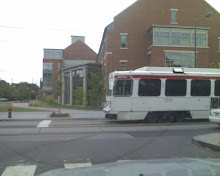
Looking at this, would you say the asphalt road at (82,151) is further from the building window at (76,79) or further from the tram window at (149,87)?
the building window at (76,79)

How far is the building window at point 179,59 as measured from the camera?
3147 cm

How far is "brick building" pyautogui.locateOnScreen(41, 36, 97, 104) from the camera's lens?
57875 mm

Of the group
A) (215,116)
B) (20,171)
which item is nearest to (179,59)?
(215,116)

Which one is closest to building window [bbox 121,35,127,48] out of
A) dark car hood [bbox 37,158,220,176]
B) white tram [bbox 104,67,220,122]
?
white tram [bbox 104,67,220,122]

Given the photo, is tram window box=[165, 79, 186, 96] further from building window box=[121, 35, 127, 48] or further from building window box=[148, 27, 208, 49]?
building window box=[121, 35, 127, 48]

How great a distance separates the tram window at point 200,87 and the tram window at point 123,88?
429 centimetres

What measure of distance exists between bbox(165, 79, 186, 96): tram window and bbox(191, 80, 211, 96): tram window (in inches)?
26.3

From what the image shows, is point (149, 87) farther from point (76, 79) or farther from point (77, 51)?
point (77, 51)

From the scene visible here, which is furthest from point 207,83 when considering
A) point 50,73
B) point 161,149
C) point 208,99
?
point 50,73

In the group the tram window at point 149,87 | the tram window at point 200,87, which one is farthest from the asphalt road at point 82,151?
the tram window at point 200,87

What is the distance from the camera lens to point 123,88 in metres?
14.2

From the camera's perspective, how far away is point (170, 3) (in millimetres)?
34250

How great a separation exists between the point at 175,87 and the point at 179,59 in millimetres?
17902

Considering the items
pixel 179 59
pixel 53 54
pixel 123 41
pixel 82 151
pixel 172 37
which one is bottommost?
pixel 82 151
